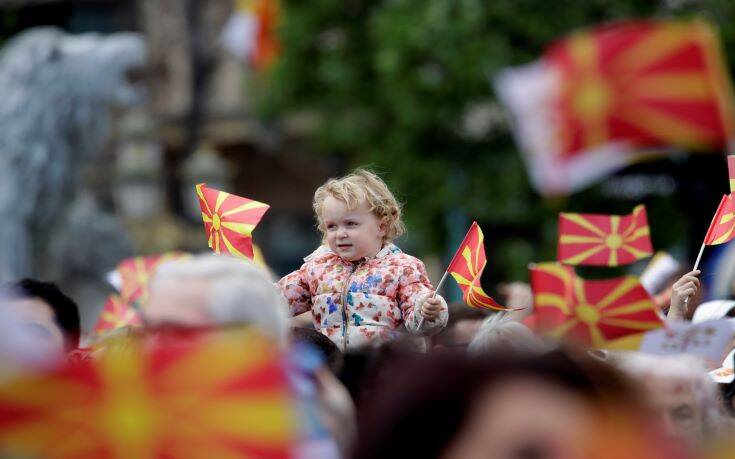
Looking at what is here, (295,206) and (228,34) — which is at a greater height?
(228,34)

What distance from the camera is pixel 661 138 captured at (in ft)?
16.4

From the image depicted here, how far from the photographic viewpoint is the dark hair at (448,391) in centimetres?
218

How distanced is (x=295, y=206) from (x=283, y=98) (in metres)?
10.4

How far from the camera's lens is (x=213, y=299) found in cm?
288

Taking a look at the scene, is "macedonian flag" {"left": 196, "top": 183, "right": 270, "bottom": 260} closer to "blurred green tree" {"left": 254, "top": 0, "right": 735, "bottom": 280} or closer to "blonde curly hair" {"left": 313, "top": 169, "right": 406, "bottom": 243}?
"blonde curly hair" {"left": 313, "top": 169, "right": 406, "bottom": 243}

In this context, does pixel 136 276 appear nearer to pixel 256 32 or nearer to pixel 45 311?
pixel 45 311

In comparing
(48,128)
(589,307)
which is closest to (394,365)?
(589,307)

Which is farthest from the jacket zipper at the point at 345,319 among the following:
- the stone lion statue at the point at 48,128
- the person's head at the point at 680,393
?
the stone lion statue at the point at 48,128

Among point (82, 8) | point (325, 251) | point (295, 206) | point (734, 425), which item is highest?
point (82, 8)

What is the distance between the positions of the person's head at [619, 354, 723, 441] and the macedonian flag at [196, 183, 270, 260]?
79.6 inches

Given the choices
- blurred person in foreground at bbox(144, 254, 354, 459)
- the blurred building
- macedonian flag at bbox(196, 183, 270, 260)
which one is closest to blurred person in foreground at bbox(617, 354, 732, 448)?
blurred person in foreground at bbox(144, 254, 354, 459)

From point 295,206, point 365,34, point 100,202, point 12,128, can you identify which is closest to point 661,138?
point 12,128

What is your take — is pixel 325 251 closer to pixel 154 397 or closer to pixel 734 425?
pixel 734 425

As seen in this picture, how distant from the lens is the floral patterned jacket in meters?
4.82
